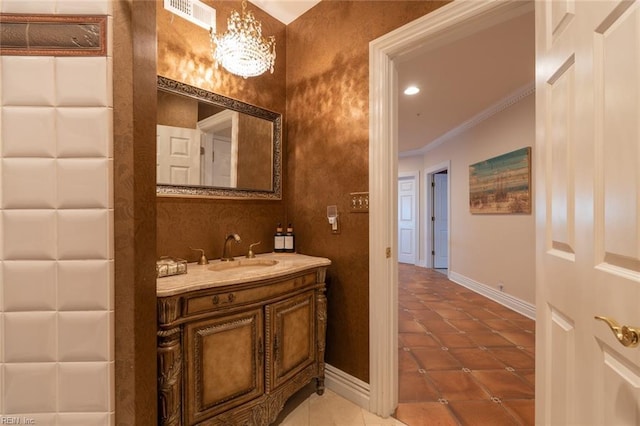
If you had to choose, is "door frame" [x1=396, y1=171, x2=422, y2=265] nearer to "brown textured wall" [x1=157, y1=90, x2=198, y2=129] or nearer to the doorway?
the doorway

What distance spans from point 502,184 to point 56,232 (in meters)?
4.36

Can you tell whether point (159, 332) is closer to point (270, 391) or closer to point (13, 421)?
point (13, 421)

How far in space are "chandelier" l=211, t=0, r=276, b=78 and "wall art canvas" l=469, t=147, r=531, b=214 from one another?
333cm

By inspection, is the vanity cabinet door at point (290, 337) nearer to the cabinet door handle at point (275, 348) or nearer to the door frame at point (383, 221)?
the cabinet door handle at point (275, 348)

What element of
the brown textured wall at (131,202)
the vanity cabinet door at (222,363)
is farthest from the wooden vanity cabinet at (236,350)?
the brown textured wall at (131,202)

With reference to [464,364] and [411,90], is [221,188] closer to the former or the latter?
[464,364]

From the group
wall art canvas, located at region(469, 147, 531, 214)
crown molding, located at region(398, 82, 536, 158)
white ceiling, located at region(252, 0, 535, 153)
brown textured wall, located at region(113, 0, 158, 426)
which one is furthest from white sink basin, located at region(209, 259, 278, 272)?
crown molding, located at region(398, 82, 536, 158)

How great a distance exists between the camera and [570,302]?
2.80 feet

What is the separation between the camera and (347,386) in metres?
1.82

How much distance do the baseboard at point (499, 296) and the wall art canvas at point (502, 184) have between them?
1.14 metres

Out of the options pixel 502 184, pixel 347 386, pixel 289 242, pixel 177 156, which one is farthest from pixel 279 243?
pixel 502 184

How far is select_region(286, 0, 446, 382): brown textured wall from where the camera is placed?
1.76 metres

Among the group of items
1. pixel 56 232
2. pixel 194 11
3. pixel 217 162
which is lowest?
pixel 56 232

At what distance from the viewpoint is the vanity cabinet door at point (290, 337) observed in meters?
1.49
